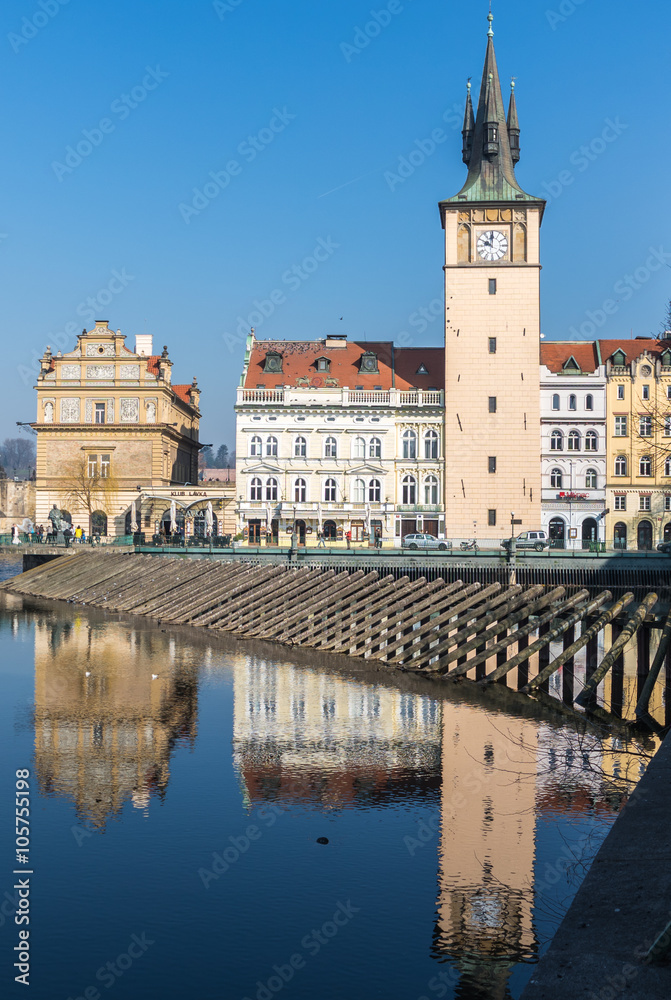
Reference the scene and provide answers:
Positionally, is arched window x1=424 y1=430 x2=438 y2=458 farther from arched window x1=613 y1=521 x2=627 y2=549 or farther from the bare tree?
the bare tree

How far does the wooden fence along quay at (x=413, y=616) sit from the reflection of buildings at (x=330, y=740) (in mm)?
4162

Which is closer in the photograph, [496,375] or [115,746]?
[115,746]

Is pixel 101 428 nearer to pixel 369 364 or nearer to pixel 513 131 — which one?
pixel 369 364

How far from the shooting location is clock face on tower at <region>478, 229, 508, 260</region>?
247ft

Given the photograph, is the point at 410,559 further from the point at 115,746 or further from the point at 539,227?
the point at 539,227

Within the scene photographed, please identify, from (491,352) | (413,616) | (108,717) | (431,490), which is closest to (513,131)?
(491,352)

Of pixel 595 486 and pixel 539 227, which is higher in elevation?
pixel 539 227

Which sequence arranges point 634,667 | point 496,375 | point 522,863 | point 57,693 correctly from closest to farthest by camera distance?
point 522,863
point 57,693
point 634,667
point 496,375

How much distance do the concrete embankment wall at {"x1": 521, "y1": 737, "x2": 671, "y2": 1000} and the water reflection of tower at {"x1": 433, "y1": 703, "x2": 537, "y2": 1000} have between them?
218 cm

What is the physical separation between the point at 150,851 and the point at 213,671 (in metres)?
16.9

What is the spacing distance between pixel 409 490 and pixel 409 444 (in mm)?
3466

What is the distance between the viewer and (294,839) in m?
16.8

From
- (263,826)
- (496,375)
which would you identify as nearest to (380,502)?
(496,375)

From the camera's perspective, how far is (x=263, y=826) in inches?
686
